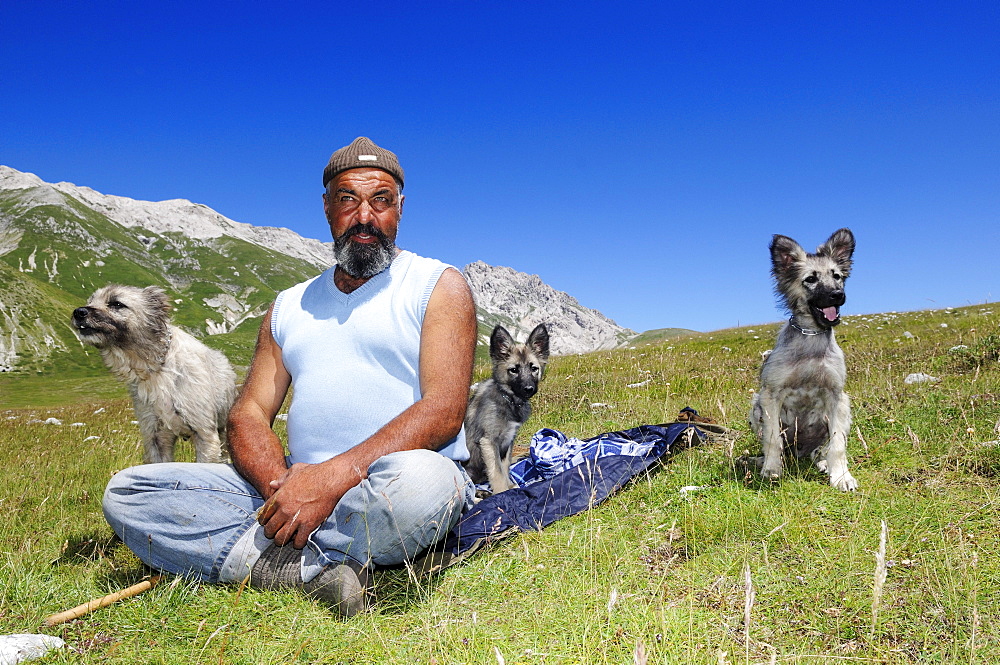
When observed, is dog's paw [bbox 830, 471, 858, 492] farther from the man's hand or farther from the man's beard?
the man's beard

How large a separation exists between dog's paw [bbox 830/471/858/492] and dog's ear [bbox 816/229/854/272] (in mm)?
2021

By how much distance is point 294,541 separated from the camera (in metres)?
3.72

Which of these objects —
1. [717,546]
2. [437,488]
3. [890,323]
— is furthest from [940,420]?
[890,323]

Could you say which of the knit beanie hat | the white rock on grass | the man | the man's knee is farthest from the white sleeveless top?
the white rock on grass

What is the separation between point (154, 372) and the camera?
22.3 ft

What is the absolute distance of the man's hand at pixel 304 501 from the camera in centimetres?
365

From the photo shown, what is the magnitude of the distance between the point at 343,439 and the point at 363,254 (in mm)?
1570

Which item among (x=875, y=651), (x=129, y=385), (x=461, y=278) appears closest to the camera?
(x=875, y=651)

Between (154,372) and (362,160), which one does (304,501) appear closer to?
(362,160)

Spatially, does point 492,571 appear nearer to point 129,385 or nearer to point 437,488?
point 437,488

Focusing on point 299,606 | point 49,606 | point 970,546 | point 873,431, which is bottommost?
point 49,606

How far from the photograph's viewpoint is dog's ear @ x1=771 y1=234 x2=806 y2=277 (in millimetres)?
5531

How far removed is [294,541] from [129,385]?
15.2 feet

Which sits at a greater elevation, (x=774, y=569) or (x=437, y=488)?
(x=437, y=488)
